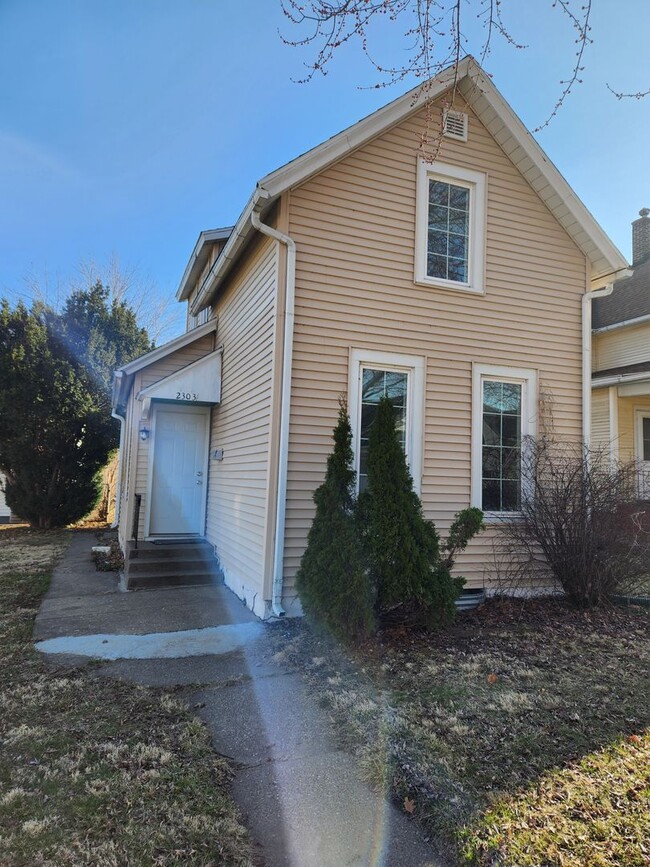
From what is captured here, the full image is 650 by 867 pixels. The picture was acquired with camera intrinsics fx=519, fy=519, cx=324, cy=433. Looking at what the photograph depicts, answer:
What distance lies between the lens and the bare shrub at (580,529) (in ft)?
19.3

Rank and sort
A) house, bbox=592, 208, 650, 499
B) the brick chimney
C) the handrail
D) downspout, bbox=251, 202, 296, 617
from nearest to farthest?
downspout, bbox=251, 202, 296, 617, the handrail, house, bbox=592, 208, 650, 499, the brick chimney

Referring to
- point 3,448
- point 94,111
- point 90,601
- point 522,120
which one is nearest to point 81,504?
point 3,448

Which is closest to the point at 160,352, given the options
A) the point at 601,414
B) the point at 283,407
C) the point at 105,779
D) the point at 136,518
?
the point at 136,518

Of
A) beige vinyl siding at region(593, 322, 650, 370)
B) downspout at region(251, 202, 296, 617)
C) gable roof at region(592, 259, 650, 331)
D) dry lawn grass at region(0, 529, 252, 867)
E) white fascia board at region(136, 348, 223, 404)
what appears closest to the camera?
dry lawn grass at region(0, 529, 252, 867)

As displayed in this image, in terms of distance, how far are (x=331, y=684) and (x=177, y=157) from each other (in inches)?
398

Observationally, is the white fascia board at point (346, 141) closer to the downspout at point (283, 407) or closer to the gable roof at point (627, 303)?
the downspout at point (283, 407)

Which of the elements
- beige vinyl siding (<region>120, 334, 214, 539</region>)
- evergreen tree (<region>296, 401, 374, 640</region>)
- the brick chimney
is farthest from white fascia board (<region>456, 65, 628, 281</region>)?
the brick chimney

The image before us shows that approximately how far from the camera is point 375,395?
20.6 feet

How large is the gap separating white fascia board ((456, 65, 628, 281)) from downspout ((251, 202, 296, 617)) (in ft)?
10.9

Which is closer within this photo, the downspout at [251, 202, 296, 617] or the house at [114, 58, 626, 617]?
the downspout at [251, 202, 296, 617]

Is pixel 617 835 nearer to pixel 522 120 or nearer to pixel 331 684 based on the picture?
pixel 331 684

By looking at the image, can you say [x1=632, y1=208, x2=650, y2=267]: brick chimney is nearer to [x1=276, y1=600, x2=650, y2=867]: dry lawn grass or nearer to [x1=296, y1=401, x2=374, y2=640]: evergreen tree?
[x1=276, y1=600, x2=650, y2=867]: dry lawn grass

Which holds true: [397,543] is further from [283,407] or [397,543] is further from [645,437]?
[645,437]

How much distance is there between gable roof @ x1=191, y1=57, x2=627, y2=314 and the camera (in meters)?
5.82
